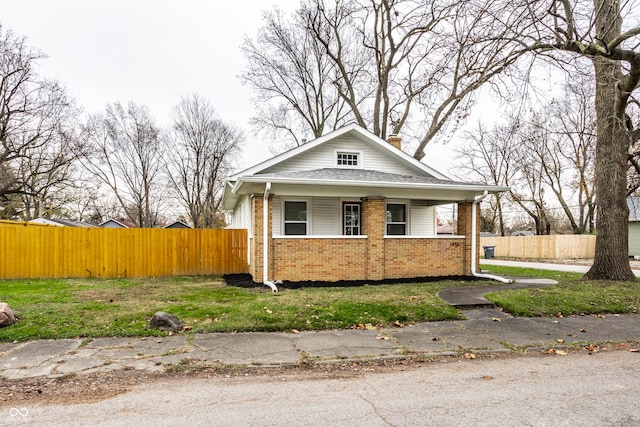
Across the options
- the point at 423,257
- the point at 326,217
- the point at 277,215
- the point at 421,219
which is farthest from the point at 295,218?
the point at 421,219

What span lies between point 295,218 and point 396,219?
3.79m

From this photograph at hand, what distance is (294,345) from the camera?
5.39 meters

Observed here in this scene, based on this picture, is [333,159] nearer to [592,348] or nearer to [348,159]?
[348,159]

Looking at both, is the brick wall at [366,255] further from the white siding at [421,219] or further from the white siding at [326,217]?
the white siding at [421,219]

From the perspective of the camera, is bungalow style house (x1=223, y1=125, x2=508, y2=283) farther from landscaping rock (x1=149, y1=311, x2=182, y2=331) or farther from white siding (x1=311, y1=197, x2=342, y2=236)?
landscaping rock (x1=149, y1=311, x2=182, y2=331)

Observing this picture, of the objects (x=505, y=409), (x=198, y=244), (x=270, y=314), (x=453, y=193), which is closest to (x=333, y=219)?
(x=453, y=193)

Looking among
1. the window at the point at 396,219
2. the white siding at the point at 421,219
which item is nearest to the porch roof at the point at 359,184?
the window at the point at 396,219

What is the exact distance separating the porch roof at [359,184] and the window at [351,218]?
140cm

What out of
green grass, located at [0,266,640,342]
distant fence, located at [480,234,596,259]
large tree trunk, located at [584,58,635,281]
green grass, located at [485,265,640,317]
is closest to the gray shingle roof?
green grass, located at [0,266,640,342]

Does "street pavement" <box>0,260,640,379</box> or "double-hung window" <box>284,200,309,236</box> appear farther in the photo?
"double-hung window" <box>284,200,309,236</box>

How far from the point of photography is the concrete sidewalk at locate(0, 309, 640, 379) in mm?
4648

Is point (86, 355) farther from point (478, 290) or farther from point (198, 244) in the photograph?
point (198, 244)

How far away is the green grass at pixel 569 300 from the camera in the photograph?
24.3 ft

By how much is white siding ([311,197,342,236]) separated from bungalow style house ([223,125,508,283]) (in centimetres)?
3
